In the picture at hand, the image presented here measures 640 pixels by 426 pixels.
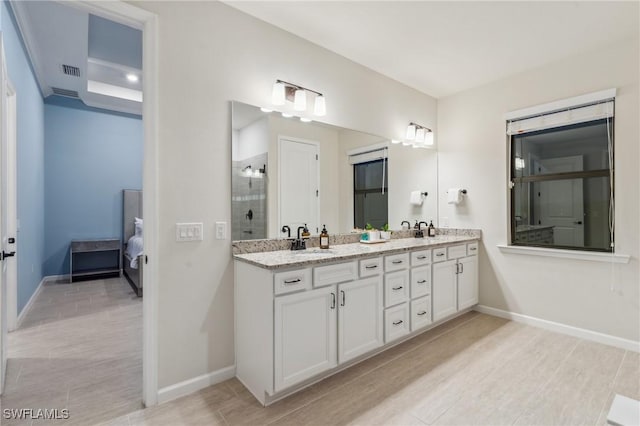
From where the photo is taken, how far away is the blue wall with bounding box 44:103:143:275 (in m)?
5.06

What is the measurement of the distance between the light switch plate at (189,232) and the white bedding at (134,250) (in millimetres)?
3032

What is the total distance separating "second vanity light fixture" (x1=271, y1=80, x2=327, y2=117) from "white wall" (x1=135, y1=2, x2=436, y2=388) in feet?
0.27

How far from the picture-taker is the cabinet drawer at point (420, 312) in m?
2.76

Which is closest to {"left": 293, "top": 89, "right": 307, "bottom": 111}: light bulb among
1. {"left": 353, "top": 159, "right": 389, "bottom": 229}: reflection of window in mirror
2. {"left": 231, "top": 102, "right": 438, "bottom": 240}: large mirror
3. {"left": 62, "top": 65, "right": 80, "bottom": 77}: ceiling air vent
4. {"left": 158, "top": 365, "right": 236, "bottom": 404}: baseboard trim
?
{"left": 231, "top": 102, "right": 438, "bottom": 240}: large mirror

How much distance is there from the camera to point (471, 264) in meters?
3.55

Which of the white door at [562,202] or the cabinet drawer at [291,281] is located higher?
the white door at [562,202]

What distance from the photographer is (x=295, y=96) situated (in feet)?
8.43

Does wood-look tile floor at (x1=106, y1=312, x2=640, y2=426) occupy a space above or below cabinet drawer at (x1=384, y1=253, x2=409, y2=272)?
below

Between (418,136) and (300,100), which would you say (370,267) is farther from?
(418,136)

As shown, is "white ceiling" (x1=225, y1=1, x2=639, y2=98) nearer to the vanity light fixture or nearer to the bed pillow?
the vanity light fixture

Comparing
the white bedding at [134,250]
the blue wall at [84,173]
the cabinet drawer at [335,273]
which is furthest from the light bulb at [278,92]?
the blue wall at [84,173]

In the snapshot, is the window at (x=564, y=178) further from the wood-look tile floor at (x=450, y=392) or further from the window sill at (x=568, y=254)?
the wood-look tile floor at (x=450, y=392)

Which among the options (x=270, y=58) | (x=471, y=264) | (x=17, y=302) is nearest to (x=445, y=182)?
(x=471, y=264)

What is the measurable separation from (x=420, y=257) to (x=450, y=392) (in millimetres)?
1127
